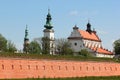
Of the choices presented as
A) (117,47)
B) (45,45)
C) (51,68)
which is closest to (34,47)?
(45,45)

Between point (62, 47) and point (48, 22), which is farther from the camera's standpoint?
point (48, 22)

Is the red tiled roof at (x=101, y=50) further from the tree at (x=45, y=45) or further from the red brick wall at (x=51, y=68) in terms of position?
the red brick wall at (x=51, y=68)

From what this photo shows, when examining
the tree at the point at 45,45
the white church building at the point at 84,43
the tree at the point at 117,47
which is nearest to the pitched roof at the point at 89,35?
the white church building at the point at 84,43

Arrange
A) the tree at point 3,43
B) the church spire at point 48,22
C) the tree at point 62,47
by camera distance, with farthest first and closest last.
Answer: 1. the church spire at point 48,22
2. the tree at point 62,47
3. the tree at point 3,43

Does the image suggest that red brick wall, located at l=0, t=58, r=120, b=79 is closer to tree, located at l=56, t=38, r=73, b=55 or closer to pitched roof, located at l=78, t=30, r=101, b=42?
tree, located at l=56, t=38, r=73, b=55

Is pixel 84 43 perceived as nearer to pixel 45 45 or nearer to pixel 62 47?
pixel 62 47

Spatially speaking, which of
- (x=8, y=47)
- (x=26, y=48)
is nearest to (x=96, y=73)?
(x=8, y=47)

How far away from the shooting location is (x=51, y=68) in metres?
44.7

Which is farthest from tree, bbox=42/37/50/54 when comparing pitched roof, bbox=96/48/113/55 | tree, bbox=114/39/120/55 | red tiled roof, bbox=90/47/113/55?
pitched roof, bbox=96/48/113/55

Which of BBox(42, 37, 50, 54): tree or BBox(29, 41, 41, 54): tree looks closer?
BBox(42, 37, 50, 54): tree

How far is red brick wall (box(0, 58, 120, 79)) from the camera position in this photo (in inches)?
1523

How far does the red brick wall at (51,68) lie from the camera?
38688mm

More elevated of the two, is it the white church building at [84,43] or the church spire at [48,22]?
the church spire at [48,22]

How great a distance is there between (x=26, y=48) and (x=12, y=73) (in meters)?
50.0
